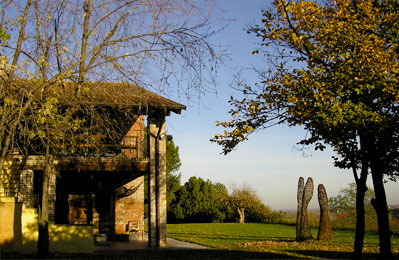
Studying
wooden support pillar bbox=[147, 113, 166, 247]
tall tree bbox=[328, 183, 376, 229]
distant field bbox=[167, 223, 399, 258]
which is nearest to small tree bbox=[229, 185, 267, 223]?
tall tree bbox=[328, 183, 376, 229]

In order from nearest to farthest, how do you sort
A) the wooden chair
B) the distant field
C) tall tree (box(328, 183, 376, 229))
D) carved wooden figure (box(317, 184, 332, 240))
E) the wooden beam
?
the distant field
the wooden beam
carved wooden figure (box(317, 184, 332, 240))
the wooden chair
tall tree (box(328, 183, 376, 229))

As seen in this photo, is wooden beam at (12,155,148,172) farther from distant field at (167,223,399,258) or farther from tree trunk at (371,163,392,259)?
tree trunk at (371,163,392,259)

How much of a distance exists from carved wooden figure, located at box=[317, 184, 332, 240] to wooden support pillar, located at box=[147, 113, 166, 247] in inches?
293

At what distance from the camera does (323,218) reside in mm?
19078

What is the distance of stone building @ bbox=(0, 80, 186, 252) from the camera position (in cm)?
999

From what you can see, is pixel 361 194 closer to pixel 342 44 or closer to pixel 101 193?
pixel 342 44

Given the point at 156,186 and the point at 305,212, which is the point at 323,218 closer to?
the point at 305,212

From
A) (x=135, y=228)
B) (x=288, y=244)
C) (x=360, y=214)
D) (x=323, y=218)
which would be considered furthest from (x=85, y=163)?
(x=323, y=218)

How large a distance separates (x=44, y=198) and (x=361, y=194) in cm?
788

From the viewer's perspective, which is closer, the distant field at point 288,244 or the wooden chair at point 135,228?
the distant field at point 288,244

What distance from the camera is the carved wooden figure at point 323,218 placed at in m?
18.8

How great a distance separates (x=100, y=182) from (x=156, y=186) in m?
4.02

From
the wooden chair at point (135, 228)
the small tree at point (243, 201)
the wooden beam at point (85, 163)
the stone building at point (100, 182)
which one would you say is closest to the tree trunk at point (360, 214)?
the stone building at point (100, 182)

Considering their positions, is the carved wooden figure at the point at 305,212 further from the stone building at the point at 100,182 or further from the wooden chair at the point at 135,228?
the wooden chair at the point at 135,228
